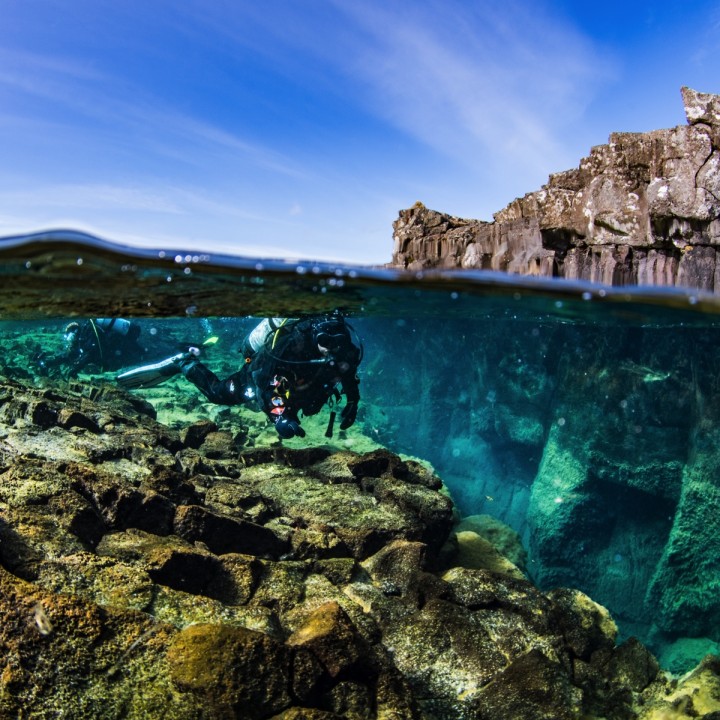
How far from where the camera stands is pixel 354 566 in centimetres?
693

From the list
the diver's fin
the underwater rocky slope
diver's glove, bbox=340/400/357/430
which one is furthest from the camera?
the diver's fin

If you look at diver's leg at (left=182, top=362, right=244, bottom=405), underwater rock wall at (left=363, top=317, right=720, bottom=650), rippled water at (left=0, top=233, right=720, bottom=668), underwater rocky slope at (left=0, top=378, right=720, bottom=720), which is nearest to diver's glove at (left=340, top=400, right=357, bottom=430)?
rippled water at (left=0, top=233, right=720, bottom=668)

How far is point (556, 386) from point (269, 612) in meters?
14.7

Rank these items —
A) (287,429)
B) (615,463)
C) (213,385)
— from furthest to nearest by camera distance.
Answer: (213,385) → (615,463) → (287,429)

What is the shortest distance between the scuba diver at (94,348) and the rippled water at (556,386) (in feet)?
13.2

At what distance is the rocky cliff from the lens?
9.09m

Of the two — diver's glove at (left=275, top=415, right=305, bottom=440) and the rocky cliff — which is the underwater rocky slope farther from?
the rocky cliff

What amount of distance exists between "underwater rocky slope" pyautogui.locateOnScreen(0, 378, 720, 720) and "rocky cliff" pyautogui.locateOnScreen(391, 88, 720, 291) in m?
5.54

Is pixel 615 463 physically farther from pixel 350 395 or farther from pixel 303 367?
pixel 303 367

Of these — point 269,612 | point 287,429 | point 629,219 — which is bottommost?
point 269,612

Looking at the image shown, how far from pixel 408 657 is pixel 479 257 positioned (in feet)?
26.2

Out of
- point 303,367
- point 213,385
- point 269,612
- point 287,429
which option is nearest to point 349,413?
point 303,367

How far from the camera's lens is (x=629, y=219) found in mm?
9734

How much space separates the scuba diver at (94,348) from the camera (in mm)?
Answer: 23891
